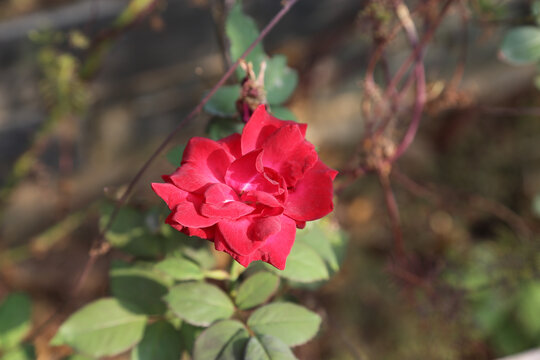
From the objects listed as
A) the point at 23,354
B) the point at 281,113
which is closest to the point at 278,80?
the point at 281,113

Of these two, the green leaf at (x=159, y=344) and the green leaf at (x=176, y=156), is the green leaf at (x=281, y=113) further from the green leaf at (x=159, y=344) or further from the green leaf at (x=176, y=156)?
the green leaf at (x=159, y=344)

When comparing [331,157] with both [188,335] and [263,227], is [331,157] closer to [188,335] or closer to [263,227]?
[188,335]

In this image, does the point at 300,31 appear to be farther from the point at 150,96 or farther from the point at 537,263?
the point at 537,263

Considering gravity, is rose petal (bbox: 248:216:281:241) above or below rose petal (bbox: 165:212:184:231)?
below

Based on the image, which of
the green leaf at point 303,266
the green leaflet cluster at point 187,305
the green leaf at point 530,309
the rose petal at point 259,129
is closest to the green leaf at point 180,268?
the green leaflet cluster at point 187,305

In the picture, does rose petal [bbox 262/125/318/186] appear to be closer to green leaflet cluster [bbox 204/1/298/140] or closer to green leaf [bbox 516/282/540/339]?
green leaflet cluster [bbox 204/1/298/140]

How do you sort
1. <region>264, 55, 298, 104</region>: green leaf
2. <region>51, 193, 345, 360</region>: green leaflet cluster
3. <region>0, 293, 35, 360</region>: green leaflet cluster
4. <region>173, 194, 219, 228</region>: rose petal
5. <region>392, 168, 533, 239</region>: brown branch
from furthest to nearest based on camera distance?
<region>392, 168, 533, 239</region>: brown branch → <region>0, 293, 35, 360</region>: green leaflet cluster → <region>264, 55, 298, 104</region>: green leaf → <region>51, 193, 345, 360</region>: green leaflet cluster → <region>173, 194, 219, 228</region>: rose petal

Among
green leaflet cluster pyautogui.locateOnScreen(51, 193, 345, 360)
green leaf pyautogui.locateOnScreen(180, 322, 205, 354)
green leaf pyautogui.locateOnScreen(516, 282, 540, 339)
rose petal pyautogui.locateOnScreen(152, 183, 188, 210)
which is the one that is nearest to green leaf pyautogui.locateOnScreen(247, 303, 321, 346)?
green leaflet cluster pyautogui.locateOnScreen(51, 193, 345, 360)

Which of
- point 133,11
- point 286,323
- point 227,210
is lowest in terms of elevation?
point 286,323
